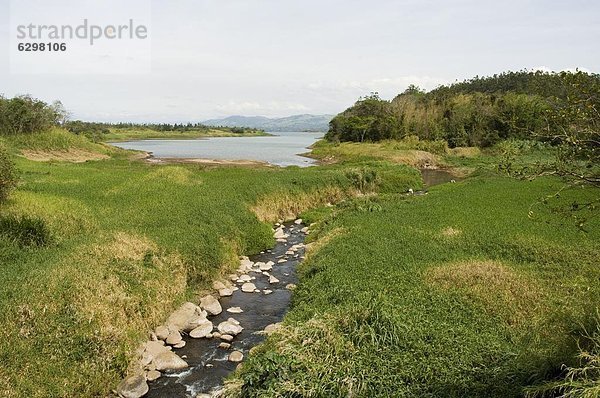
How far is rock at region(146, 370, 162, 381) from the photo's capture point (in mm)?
11441

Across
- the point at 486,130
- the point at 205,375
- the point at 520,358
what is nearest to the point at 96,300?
the point at 205,375

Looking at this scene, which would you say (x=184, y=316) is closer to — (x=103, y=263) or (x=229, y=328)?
(x=229, y=328)

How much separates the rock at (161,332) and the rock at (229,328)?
1736 millimetres

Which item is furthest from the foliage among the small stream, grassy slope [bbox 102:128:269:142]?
grassy slope [bbox 102:128:269:142]

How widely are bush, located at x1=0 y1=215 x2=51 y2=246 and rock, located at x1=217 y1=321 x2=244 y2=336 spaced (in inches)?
295

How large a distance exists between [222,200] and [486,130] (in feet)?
225

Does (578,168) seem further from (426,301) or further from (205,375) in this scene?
(205,375)

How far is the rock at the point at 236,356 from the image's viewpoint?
12.4 m

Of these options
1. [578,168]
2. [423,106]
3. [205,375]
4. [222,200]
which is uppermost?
[423,106]

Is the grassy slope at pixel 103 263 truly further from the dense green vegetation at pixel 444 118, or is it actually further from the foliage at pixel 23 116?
the dense green vegetation at pixel 444 118

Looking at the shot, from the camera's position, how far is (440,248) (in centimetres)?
1762

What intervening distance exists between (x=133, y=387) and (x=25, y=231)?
8605mm

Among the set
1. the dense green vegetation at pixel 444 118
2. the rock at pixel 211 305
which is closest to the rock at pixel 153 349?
the rock at pixel 211 305

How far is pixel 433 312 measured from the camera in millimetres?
11922
